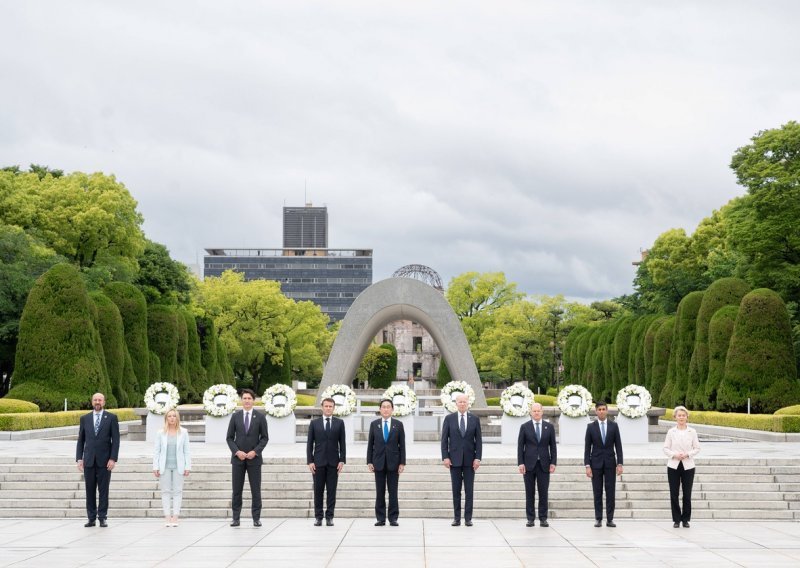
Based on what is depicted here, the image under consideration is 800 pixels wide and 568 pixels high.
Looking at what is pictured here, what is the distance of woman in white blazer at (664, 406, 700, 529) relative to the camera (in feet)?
41.0

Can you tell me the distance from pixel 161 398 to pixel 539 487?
11188 mm

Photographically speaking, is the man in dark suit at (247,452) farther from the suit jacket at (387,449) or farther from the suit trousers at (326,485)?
the suit jacket at (387,449)

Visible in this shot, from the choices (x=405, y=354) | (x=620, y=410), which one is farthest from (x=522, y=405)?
(x=405, y=354)

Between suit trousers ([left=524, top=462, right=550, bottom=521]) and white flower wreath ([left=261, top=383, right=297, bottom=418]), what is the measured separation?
30.3 ft

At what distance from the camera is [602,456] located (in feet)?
41.8

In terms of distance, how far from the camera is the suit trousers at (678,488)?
41.4 feet

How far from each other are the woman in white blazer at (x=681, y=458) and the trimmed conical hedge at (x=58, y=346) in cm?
1947

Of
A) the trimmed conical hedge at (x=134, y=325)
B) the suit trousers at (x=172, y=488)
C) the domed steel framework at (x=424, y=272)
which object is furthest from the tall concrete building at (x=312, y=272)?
the suit trousers at (x=172, y=488)

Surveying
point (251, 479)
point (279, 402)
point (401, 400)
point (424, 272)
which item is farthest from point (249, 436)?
point (424, 272)

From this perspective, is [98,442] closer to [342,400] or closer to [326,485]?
[326,485]

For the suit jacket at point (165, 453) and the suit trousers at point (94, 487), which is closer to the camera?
the suit jacket at point (165, 453)

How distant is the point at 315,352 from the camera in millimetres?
66625

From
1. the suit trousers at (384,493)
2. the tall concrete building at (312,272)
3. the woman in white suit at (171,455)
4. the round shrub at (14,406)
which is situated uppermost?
the tall concrete building at (312,272)

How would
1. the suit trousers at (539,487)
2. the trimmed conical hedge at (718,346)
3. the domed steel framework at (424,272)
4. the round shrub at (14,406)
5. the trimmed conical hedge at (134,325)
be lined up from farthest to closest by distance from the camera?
the domed steel framework at (424,272), the trimmed conical hedge at (134,325), the trimmed conical hedge at (718,346), the round shrub at (14,406), the suit trousers at (539,487)
